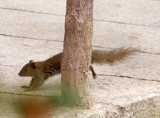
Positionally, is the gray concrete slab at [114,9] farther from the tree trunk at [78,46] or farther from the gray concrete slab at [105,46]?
the tree trunk at [78,46]

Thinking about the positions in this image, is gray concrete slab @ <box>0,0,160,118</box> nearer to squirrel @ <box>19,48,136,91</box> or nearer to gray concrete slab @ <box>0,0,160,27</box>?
gray concrete slab @ <box>0,0,160,27</box>

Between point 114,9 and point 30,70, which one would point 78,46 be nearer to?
point 30,70

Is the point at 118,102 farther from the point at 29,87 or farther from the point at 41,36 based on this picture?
the point at 41,36

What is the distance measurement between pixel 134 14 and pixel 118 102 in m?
3.73

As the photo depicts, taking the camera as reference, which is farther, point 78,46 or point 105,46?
point 105,46

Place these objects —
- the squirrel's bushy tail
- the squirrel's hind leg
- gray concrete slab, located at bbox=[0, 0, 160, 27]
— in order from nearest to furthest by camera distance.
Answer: the squirrel's hind leg, the squirrel's bushy tail, gray concrete slab, located at bbox=[0, 0, 160, 27]

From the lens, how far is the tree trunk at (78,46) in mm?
3020

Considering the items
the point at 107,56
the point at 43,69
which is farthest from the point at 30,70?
the point at 107,56

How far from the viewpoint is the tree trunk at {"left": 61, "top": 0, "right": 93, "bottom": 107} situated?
3020 mm

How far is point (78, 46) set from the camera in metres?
3.10

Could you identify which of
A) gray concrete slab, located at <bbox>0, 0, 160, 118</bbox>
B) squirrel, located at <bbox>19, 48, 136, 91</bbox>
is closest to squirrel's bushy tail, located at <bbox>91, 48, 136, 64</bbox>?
squirrel, located at <bbox>19, 48, 136, 91</bbox>

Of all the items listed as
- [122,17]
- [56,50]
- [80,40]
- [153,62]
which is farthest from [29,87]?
[122,17]

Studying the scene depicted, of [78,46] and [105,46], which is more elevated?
[78,46]

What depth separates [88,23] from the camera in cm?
304
